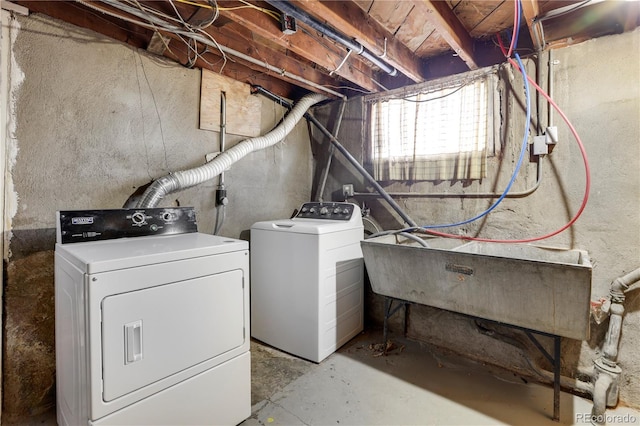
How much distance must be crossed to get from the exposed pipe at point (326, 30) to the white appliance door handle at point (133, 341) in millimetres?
1593

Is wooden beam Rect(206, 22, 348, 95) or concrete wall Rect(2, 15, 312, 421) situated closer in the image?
concrete wall Rect(2, 15, 312, 421)

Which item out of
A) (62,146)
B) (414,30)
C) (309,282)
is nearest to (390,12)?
(414,30)

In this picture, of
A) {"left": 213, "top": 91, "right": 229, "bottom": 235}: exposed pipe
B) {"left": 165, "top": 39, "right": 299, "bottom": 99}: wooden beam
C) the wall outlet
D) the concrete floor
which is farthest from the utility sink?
{"left": 165, "top": 39, "right": 299, "bottom": 99}: wooden beam

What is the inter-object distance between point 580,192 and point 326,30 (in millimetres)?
1915

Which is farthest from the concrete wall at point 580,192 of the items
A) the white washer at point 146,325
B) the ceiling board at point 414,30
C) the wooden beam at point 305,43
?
the white washer at point 146,325

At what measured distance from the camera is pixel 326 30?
6.04 feet

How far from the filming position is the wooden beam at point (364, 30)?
166 cm

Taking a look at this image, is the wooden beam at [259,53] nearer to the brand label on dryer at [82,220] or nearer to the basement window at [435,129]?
the basement window at [435,129]

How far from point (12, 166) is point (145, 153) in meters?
0.68

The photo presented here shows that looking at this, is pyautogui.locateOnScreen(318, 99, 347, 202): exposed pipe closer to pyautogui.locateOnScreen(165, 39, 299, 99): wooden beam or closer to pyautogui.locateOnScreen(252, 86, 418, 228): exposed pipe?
pyautogui.locateOnScreen(252, 86, 418, 228): exposed pipe

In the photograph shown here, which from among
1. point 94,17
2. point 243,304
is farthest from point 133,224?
point 94,17

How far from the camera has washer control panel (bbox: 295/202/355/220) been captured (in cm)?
267

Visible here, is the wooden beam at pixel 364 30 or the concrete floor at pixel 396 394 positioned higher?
the wooden beam at pixel 364 30

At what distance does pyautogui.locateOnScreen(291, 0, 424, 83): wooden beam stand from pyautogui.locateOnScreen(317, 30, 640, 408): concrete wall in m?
0.72
